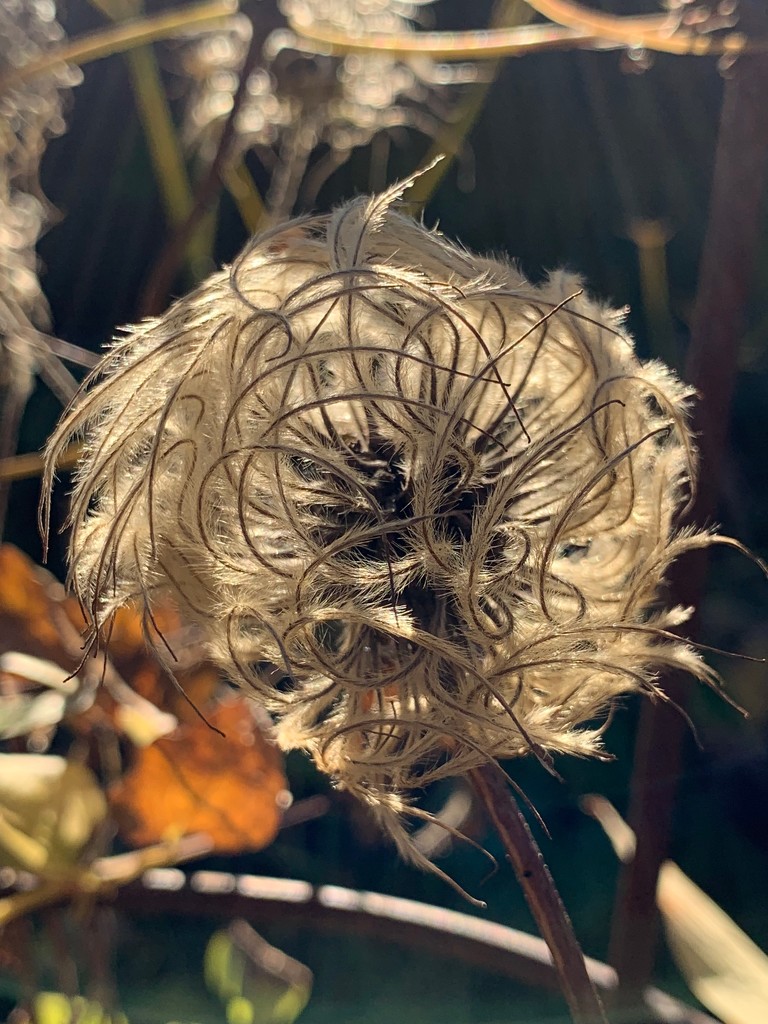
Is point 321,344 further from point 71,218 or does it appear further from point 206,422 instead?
point 71,218

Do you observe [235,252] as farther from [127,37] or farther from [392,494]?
[392,494]

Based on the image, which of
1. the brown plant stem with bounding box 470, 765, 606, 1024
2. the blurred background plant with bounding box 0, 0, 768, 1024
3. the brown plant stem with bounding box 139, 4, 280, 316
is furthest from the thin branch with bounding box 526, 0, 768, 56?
the brown plant stem with bounding box 470, 765, 606, 1024

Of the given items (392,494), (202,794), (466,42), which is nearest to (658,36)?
(466,42)

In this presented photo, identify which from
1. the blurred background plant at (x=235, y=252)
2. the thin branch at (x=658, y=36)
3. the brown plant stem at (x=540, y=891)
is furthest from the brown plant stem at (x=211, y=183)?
the brown plant stem at (x=540, y=891)

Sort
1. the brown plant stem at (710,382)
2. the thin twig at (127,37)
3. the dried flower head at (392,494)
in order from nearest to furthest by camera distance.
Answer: the dried flower head at (392,494) → the brown plant stem at (710,382) → the thin twig at (127,37)

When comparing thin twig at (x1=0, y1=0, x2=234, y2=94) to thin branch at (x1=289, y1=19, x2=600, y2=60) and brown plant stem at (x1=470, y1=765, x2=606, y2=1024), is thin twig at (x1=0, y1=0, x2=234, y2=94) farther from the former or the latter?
brown plant stem at (x1=470, y1=765, x2=606, y2=1024)

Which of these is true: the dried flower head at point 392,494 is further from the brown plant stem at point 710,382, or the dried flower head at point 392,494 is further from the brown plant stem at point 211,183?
the brown plant stem at point 211,183
